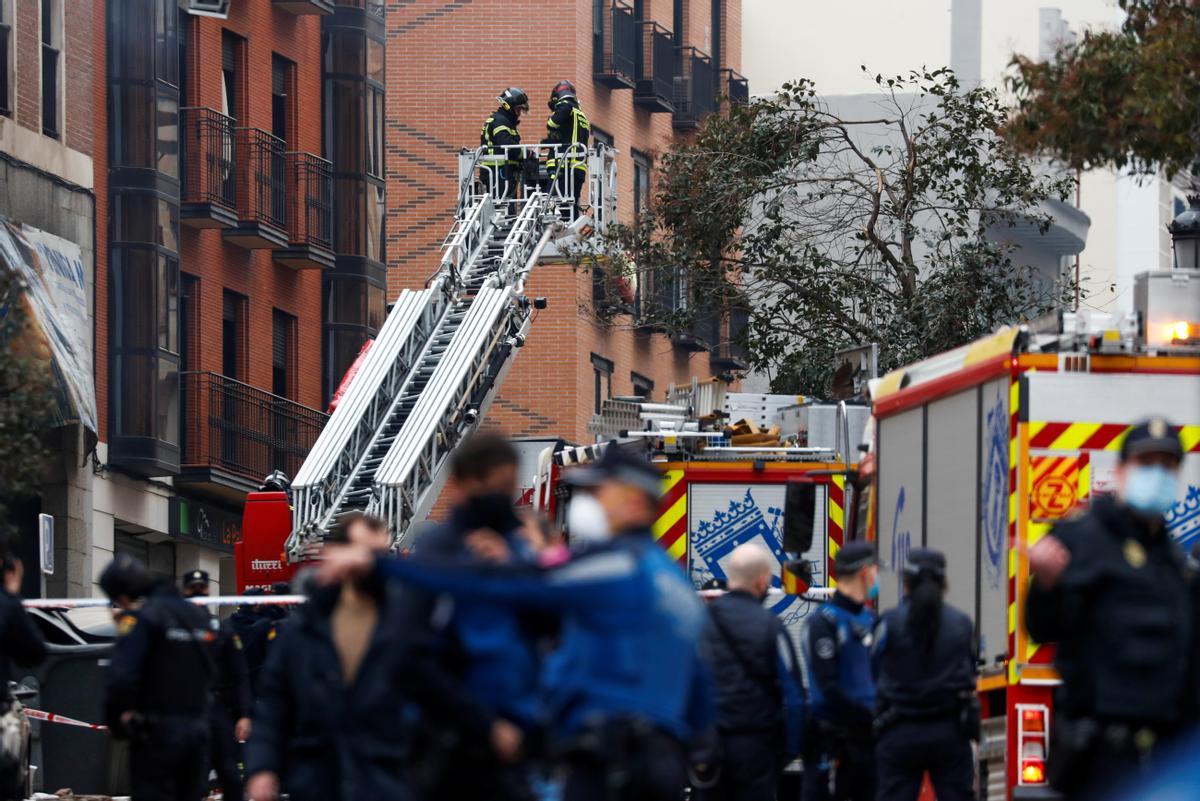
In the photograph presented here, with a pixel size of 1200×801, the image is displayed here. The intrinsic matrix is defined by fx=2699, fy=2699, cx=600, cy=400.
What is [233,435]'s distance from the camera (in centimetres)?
3425

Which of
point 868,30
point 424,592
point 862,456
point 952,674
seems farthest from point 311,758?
point 868,30

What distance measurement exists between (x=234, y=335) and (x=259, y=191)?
1.96 metres

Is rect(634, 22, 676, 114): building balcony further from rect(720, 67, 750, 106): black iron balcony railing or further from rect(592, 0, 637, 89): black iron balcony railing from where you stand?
rect(720, 67, 750, 106): black iron balcony railing

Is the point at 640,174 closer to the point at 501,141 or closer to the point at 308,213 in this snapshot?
the point at 308,213

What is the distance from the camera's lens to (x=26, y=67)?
29.2 meters

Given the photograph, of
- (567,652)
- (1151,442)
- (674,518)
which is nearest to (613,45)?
(674,518)

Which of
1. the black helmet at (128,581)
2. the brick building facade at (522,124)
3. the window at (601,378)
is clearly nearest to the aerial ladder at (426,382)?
the black helmet at (128,581)

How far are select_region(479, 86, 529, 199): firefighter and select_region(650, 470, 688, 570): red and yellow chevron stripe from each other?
1276cm

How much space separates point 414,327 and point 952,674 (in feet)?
49.6

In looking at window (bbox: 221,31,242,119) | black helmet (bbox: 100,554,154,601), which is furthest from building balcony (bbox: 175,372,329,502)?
black helmet (bbox: 100,554,154,601)

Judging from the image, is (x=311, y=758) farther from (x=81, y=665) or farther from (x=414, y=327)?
(x=414, y=327)

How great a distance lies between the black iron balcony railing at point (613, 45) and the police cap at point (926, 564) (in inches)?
1293

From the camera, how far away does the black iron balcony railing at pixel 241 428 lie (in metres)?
33.4

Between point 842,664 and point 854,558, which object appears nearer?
point 842,664
